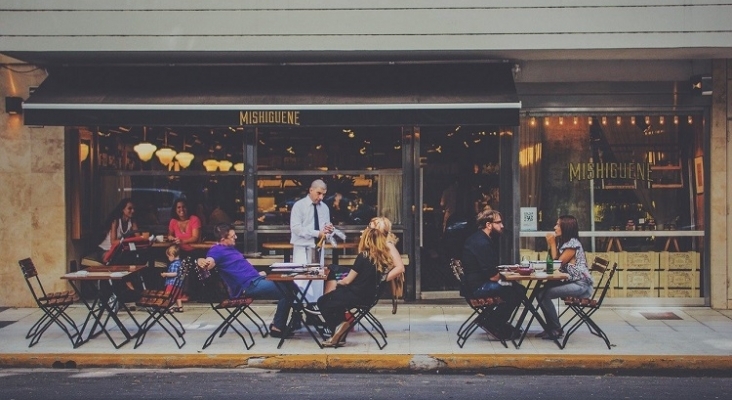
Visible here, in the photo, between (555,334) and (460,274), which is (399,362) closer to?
(460,274)

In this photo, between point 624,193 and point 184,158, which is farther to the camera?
point 184,158

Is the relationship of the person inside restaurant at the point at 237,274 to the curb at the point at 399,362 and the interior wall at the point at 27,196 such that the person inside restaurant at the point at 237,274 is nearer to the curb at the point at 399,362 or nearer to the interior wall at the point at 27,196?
the curb at the point at 399,362

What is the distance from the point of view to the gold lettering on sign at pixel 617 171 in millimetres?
12164

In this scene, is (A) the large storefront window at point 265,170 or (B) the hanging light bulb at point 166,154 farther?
(B) the hanging light bulb at point 166,154

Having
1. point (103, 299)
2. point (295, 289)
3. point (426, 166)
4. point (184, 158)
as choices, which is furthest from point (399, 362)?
point (184, 158)

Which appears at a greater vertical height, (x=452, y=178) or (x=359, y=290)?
(x=452, y=178)

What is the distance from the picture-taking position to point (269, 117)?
1086 cm

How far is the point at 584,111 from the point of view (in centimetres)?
1205

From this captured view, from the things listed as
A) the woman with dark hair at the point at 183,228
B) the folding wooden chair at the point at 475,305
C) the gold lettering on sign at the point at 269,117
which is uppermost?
the gold lettering on sign at the point at 269,117

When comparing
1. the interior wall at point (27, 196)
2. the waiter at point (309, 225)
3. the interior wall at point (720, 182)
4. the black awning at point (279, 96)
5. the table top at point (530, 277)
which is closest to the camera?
the table top at point (530, 277)

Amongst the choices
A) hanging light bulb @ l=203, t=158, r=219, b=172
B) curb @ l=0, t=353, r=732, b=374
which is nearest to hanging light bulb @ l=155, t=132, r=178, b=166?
hanging light bulb @ l=203, t=158, r=219, b=172

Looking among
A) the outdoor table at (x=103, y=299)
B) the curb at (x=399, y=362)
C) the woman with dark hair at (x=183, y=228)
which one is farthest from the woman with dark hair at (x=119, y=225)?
the curb at (x=399, y=362)

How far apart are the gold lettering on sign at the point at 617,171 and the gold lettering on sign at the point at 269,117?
4337 mm

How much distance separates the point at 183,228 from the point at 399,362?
491cm
